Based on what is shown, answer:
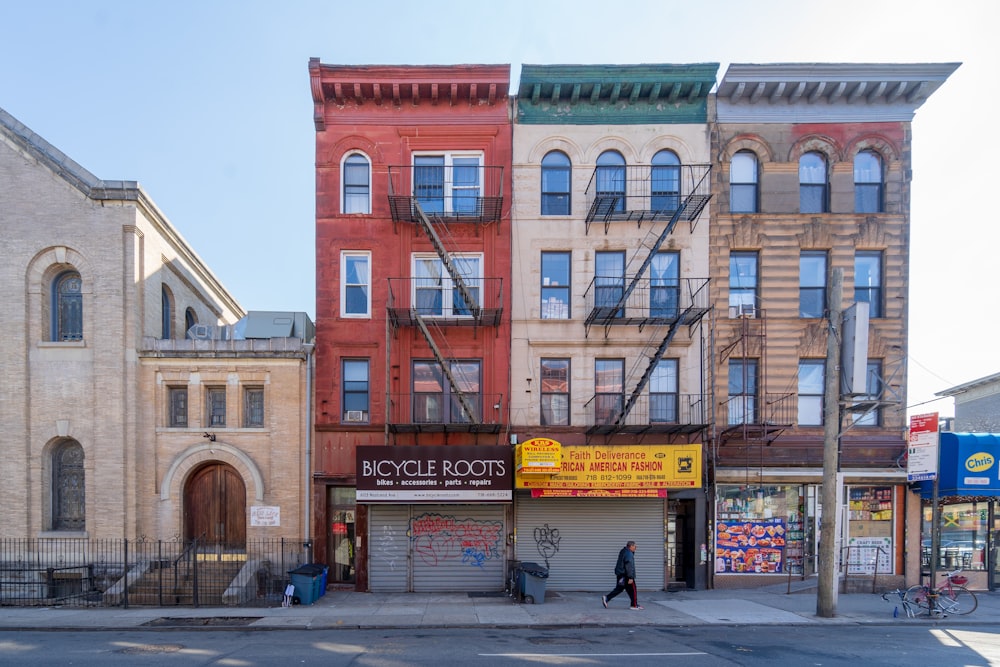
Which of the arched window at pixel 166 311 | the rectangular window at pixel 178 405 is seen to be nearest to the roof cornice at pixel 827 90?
the rectangular window at pixel 178 405

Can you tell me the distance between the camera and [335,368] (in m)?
16.6

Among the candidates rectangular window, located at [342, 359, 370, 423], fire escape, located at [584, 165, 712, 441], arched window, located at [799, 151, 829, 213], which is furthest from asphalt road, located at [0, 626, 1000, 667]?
arched window, located at [799, 151, 829, 213]

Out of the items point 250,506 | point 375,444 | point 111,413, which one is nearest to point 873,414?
point 375,444

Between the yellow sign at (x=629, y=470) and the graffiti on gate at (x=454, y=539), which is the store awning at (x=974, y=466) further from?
the graffiti on gate at (x=454, y=539)

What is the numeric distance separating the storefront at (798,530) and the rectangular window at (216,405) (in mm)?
14239

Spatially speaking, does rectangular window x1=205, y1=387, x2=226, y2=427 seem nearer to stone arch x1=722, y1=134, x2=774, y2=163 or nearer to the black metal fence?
the black metal fence

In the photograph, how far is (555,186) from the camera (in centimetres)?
1717

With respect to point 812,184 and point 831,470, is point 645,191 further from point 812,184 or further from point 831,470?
point 831,470

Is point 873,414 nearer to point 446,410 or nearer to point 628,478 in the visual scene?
point 628,478

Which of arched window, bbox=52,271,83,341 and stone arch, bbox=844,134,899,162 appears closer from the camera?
arched window, bbox=52,271,83,341

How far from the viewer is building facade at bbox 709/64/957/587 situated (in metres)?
16.0

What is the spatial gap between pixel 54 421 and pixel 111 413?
1.57 metres

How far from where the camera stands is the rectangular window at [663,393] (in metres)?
16.7

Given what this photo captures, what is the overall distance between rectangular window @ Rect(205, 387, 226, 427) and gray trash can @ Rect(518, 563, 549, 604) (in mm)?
9520
